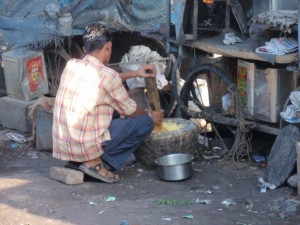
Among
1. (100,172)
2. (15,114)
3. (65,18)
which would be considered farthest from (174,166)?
(65,18)

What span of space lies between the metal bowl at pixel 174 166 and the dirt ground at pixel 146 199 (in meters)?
0.08

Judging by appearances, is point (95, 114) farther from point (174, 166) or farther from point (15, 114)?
point (15, 114)

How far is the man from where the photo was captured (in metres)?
6.88

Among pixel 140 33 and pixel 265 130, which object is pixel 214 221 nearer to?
pixel 265 130

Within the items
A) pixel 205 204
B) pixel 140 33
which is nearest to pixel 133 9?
pixel 140 33

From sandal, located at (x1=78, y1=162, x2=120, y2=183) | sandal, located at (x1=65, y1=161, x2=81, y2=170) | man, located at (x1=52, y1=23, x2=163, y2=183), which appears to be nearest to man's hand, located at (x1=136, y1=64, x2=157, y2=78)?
man, located at (x1=52, y1=23, x2=163, y2=183)

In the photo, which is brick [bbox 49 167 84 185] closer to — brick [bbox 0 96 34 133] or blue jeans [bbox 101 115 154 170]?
blue jeans [bbox 101 115 154 170]

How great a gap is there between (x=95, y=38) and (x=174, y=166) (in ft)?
4.76

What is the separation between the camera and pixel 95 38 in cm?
689

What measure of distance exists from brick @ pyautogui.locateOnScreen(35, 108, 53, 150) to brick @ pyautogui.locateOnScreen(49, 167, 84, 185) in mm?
1608

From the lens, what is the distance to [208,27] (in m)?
8.59

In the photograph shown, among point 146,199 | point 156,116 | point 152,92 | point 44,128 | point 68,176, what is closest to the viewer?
point 146,199

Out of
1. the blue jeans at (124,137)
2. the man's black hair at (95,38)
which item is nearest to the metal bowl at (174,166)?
the blue jeans at (124,137)

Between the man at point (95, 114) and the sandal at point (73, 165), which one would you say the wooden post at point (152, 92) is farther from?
the sandal at point (73, 165)
